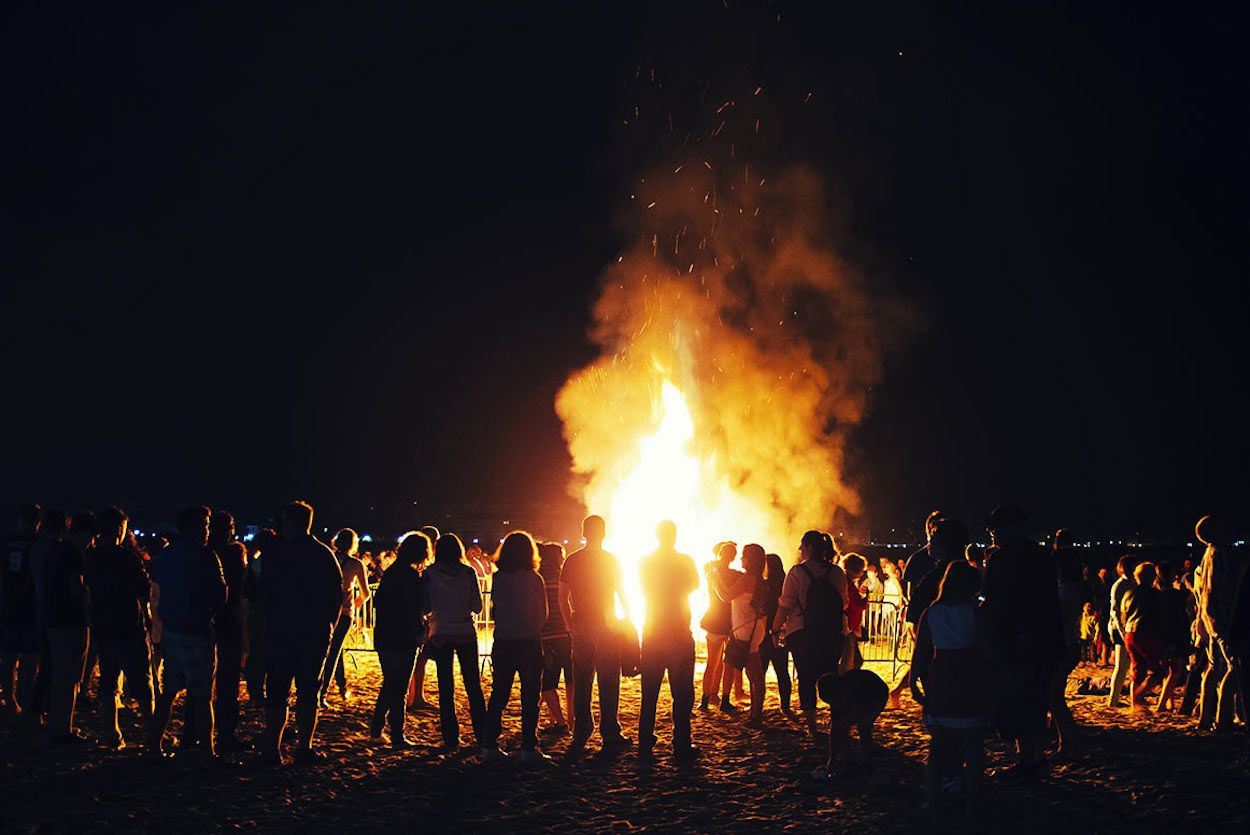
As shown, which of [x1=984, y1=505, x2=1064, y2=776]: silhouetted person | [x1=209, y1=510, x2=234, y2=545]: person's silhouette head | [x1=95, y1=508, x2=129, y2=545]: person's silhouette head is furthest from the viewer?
[x1=209, y1=510, x2=234, y2=545]: person's silhouette head

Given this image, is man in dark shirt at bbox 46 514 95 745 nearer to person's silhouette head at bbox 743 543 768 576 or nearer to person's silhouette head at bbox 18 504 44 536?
person's silhouette head at bbox 18 504 44 536

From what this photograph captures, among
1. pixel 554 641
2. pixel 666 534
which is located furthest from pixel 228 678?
pixel 666 534

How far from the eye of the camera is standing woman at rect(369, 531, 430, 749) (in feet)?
30.5

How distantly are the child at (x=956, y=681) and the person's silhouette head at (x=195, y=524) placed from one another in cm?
573

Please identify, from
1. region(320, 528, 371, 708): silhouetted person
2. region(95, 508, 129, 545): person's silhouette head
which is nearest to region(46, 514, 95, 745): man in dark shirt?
region(95, 508, 129, 545): person's silhouette head

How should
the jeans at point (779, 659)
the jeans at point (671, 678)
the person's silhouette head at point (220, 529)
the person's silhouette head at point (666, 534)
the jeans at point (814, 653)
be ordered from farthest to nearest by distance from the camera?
the jeans at point (779, 659)
the person's silhouette head at point (220, 529)
the jeans at point (814, 653)
the person's silhouette head at point (666, 534)
the jeans at point (671, 678)

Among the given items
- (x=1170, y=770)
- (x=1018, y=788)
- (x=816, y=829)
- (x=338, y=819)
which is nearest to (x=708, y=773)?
(x=816, y=829)

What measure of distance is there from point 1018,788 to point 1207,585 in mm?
3075

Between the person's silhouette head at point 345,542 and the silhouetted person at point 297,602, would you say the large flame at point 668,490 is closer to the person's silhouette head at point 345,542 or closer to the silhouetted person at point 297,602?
the person's silhouette head at point 345,542

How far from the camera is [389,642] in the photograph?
9312mm

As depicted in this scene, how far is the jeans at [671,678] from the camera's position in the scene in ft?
30.4

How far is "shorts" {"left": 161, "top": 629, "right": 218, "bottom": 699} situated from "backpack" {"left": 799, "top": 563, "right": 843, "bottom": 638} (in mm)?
5258

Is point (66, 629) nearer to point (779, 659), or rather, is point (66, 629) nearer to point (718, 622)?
point (718, 622)

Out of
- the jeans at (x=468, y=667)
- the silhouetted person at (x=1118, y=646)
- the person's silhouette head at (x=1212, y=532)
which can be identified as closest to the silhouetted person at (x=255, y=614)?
the jeans at (x=468, y=667)
